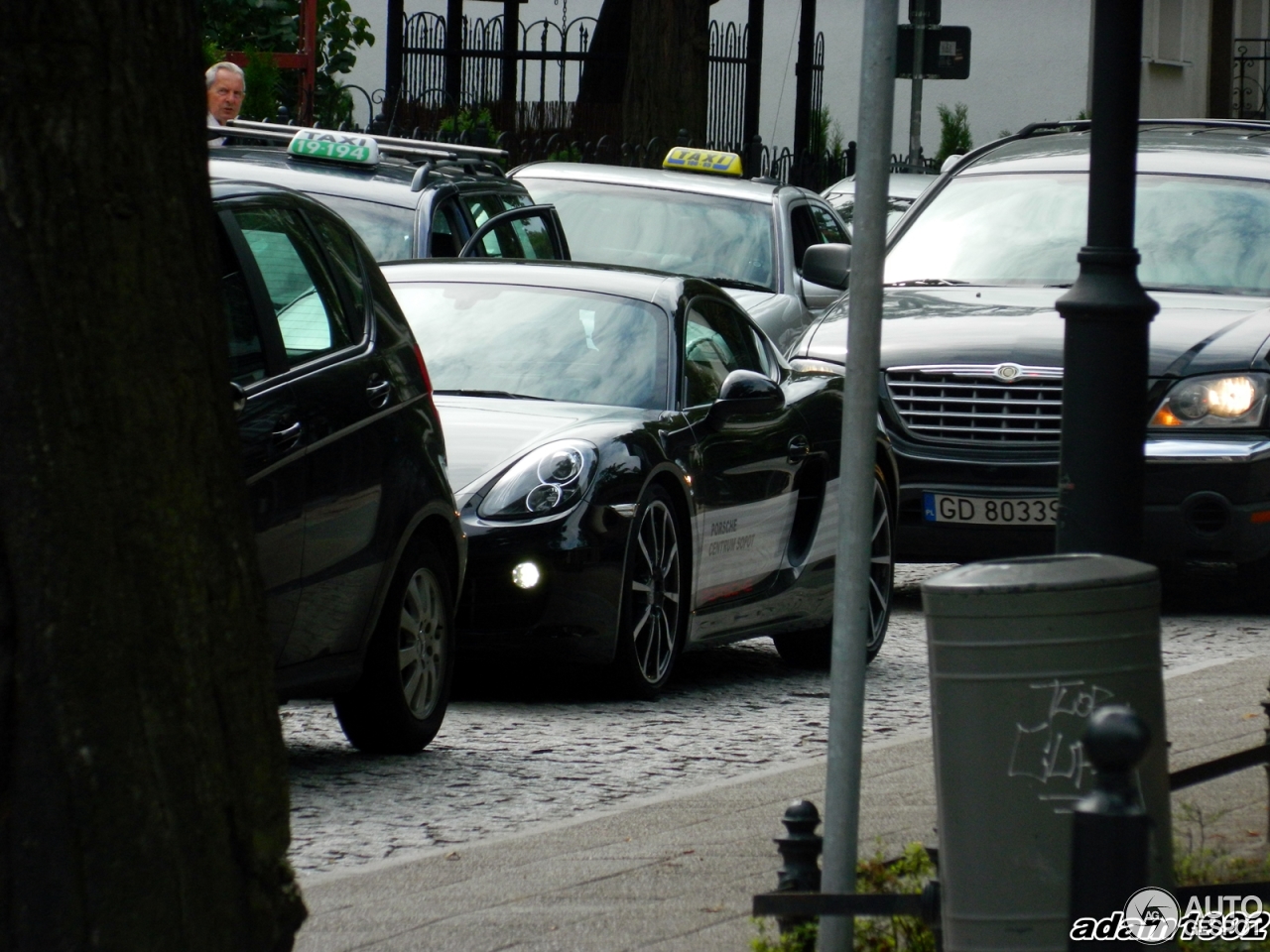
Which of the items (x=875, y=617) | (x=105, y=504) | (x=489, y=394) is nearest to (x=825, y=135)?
(x=875, y=617)

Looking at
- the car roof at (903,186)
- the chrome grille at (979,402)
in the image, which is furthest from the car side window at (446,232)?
the car roof at (903,186)

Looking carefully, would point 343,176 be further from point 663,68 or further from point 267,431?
point 663,68

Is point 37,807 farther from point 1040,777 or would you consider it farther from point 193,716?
point 1040,777

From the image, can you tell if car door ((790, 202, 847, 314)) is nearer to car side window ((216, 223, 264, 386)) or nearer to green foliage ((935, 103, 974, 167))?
car side window ((216, 223, 264, 386))

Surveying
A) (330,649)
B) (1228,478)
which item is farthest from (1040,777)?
(1228,478)

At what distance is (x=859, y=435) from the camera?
4379mm

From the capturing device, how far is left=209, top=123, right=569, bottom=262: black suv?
12234 mm

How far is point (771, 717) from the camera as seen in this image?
28.1 ft

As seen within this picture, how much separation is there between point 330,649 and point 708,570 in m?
2.36

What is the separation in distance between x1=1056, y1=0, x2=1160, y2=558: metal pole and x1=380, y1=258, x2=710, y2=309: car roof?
15.0 ft

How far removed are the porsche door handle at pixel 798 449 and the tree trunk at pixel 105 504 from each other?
19.4 ft

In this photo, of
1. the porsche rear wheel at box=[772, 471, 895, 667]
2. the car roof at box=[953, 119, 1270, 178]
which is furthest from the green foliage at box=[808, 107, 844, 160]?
the porsche rear wheel at box=[772, 471, 895, 667]

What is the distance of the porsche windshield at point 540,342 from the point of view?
9188 millimetres

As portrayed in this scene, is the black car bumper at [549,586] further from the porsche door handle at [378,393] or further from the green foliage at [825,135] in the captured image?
the green foliage at [825,135]
